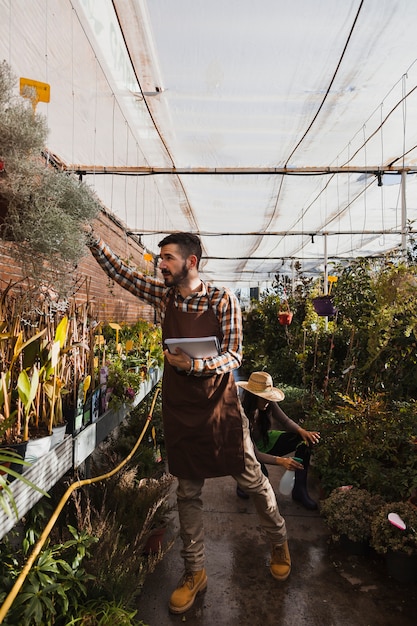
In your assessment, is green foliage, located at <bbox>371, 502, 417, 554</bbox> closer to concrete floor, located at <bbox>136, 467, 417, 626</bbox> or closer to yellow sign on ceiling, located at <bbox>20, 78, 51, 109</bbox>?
concrete floor, located at <bbox>136, 467, 417, 626</bbox>

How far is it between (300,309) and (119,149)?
4.20 meters

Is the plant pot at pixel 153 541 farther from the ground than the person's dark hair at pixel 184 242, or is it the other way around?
the person's dark hair at pixel 184 242

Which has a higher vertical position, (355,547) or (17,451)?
(17,451)

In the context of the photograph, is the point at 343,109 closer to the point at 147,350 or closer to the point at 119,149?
the point at 119,149

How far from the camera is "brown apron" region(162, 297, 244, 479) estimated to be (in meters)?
2.08

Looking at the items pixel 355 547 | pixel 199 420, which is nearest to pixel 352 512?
pixel 355 547

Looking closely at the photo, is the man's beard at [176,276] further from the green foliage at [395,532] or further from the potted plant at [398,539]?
the green foliage at [395,532]

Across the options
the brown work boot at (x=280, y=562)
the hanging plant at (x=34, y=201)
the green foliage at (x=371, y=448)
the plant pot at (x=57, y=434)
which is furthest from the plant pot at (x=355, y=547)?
the hanging plant at (x=34, y=201)

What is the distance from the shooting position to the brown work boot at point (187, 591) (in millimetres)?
2051

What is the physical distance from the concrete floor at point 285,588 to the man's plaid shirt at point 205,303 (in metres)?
1.19

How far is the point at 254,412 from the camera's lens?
304cm

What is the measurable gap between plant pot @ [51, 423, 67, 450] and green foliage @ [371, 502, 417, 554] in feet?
5.88

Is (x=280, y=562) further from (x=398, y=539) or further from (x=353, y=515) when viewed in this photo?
(x=398, y=539)

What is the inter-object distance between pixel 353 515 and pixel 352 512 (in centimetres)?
2
